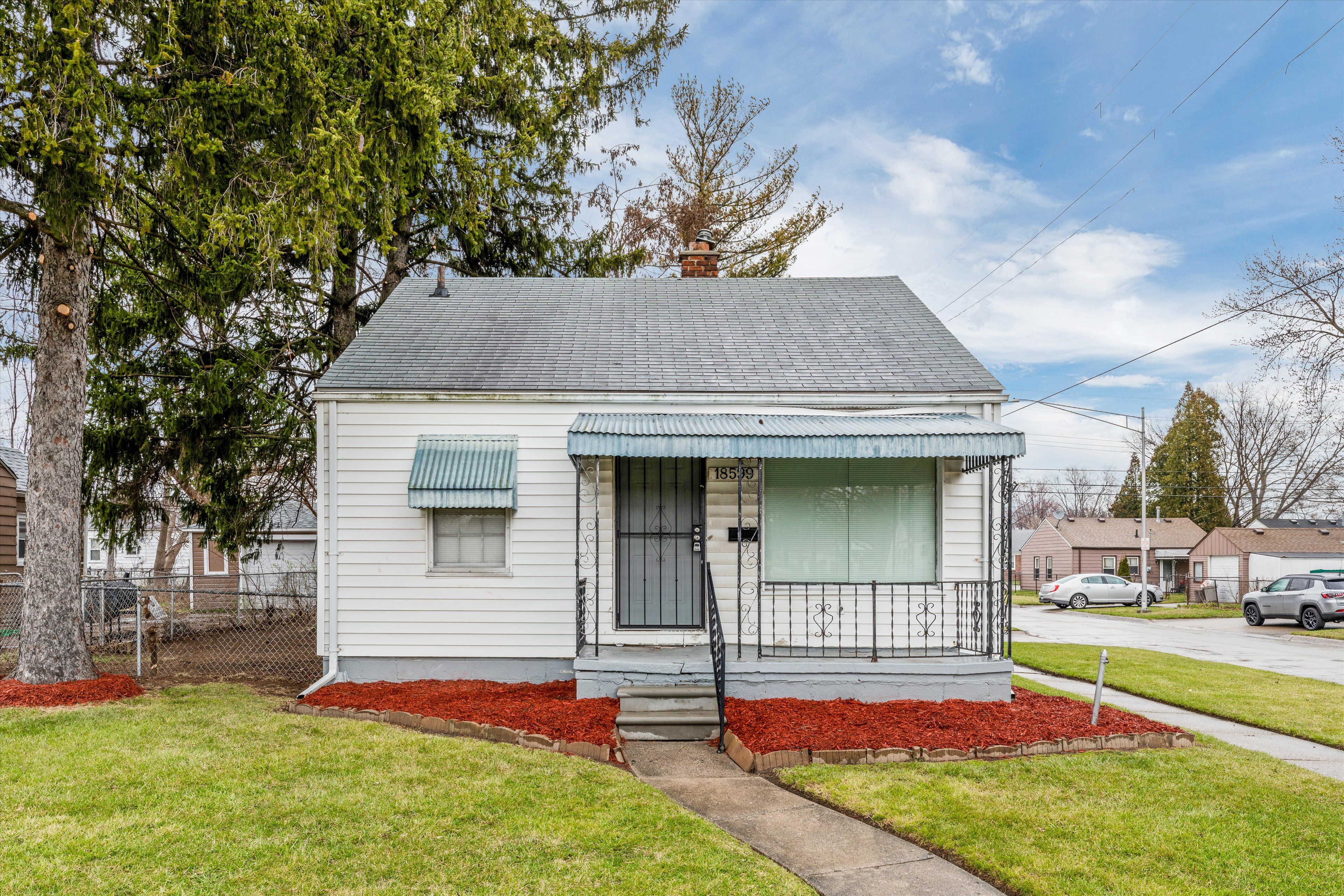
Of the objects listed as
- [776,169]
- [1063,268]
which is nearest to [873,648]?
[1063,268]

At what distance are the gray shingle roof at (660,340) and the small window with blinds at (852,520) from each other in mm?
901

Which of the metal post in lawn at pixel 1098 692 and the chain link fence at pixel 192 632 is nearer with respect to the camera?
the metal post in lawn at pixel 1098 692

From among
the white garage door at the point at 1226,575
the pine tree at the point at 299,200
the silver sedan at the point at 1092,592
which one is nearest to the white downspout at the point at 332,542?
the pine tree at the point at 299,200

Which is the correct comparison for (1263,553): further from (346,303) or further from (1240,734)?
(346,303)

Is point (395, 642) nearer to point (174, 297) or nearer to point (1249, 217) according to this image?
point (174, 297)

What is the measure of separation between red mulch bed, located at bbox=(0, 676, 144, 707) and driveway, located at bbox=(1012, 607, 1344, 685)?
15.5 m

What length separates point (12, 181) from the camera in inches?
309

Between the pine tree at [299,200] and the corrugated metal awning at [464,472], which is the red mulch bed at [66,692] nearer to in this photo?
the corrugated metal awning at [464,472]

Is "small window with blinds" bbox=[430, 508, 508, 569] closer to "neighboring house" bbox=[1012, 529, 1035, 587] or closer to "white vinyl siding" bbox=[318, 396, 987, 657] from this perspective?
"white vinyl siding" bbox=[318, 396, 987, 657]

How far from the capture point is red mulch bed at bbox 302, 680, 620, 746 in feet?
21.7

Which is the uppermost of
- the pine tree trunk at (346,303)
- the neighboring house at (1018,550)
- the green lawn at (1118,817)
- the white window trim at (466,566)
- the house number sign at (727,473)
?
the pine tree trunk at (346,303)

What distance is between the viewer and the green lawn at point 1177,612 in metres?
26.1

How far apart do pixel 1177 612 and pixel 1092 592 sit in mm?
3845

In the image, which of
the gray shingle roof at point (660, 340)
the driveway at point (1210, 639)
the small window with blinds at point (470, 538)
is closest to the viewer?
the small window with blinds at point (470, 538)
